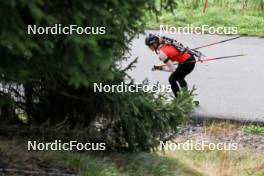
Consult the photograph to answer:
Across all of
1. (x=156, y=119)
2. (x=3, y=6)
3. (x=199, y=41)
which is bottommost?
(x=156, y=119)

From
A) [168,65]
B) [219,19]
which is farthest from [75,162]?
[219,19]

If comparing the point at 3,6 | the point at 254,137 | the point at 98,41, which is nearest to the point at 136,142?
the point at 98,41

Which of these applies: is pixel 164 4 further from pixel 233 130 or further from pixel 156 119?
pixel 233 130

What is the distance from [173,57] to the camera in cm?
814

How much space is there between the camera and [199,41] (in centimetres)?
1249

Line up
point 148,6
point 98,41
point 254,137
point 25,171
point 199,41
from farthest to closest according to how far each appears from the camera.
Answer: point 199,41
point 254,137
point 25,171
point 148,6
point 98,41

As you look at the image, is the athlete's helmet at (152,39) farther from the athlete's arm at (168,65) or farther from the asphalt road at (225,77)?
the asphalt road at (225,77)

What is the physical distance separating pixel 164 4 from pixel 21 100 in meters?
1.70

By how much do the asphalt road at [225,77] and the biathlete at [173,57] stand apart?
1.92 feet

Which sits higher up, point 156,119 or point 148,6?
A: point 148,6

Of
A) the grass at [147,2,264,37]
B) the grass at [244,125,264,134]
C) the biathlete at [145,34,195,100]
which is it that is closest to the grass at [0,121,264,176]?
the grass at [244,125,264,134]

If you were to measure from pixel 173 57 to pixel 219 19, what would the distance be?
5770 mm

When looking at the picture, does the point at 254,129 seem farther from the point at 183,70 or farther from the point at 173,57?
the point at 173,57

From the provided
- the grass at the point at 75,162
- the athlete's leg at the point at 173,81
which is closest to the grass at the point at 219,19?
the athlete's leg at the point at 173,81
